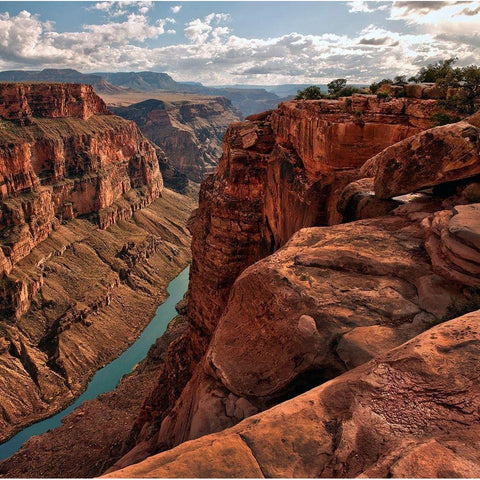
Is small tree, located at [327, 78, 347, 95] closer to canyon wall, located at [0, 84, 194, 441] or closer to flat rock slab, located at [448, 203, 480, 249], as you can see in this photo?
flat rock slab, located at [448, 203, 480, 249]

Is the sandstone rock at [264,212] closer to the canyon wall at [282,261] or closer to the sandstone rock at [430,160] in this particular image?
the canyon wall at [282,261]

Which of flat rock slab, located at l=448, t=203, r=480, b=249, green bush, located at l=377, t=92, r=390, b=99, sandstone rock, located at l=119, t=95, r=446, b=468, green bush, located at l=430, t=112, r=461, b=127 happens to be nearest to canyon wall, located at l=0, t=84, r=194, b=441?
sandstone rock, located at l=119, t=95, r=446, b=468

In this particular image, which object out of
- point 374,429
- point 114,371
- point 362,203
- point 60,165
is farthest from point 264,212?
point 60,165

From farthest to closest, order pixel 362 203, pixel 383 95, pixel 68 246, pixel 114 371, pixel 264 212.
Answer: pixel 68 246, pixel 114 371, pixel 264 212, pixel 383 95, pixel 362 203

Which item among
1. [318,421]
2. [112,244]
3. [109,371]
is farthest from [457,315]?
[112,244]

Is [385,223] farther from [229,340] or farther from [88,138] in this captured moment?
[88,138]

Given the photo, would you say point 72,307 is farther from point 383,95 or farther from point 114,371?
point 383,95
